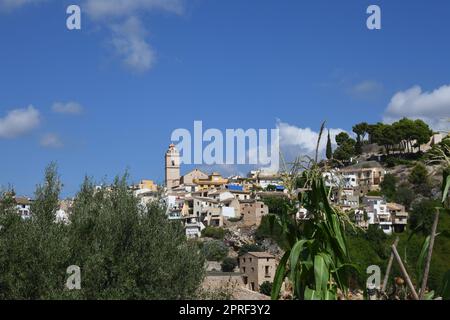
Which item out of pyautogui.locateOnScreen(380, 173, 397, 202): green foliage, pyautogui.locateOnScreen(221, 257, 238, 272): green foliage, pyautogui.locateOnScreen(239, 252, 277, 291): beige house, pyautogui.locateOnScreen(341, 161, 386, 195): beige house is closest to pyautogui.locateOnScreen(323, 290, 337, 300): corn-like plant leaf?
pyautogui.locateOnScreen(239, 252, 277, 291): beige house

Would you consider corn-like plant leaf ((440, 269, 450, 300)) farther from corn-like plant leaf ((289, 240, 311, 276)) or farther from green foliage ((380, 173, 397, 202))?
green foliage ((380, 173, 397, 202))

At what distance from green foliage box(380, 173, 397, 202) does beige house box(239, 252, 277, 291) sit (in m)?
37.4

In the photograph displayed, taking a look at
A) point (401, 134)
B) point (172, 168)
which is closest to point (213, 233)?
point (401, 134)

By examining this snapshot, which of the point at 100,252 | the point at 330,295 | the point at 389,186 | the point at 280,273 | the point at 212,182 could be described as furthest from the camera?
the point at 212,182

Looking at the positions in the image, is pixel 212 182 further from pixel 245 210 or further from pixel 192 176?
pixel 245 210

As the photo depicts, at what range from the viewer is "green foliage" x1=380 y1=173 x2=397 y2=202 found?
77938mm

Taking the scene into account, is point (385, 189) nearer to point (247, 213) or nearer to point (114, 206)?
point (247, 213)

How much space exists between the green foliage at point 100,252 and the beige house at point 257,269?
974 inches

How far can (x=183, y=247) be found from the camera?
12.4 meters

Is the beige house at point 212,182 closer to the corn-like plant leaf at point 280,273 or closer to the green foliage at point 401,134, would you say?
the green foliage at point 401,134

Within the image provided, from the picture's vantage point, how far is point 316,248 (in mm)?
3490

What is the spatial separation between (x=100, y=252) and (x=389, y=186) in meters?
72.9

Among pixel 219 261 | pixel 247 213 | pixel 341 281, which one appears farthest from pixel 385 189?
pixel 341 281
